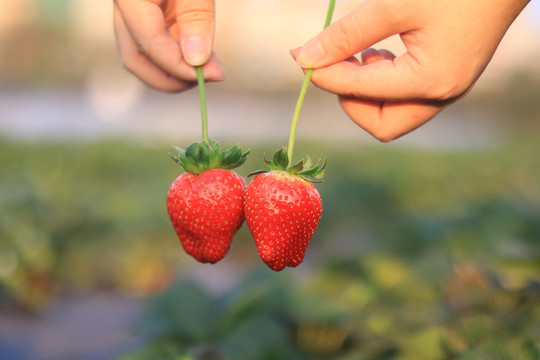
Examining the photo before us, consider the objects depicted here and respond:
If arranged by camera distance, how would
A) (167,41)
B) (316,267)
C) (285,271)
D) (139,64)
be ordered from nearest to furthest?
(167,41)
(139,64)
(285,271)
(316,267)

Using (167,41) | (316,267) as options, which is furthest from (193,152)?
(316,267)

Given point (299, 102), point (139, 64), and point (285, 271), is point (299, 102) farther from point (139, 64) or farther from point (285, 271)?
point (285, 271)

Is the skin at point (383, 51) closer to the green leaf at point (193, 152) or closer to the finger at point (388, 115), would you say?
the finger at point (388, 115)

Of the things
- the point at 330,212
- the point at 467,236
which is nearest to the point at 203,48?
the point at 467,236

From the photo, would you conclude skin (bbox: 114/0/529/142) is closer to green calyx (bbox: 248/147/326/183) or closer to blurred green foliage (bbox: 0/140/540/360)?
green calyx (bbox: 248/147/326/183)

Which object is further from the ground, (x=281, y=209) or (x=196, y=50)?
(x=196, y=50)

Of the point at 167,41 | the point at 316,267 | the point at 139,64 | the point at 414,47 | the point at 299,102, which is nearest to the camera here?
the point at 299,102

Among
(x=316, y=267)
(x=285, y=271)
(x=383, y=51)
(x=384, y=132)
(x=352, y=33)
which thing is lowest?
(x=316, y=267)

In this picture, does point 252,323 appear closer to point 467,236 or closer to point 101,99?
point 467,236
